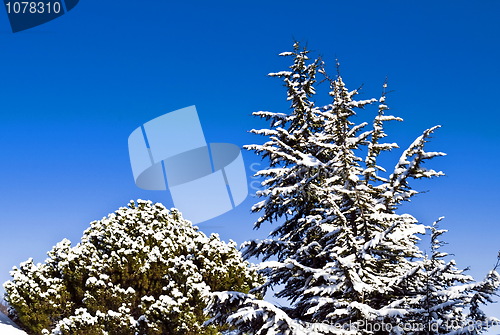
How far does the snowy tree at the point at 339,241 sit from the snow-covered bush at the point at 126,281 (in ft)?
26.2

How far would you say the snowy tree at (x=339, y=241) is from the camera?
23.3 feet

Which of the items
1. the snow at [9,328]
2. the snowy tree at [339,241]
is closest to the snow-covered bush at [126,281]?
the snow at [9,328]

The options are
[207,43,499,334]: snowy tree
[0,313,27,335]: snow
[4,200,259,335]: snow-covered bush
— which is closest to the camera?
[207,43,499,334]: snowy tree

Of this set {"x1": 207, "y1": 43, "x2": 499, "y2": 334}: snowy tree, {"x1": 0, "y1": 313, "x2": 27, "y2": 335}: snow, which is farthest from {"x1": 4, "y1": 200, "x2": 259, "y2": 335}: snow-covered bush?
{"x1": 207, "y1": 43, "x2": 499, "y2": 334}: snowy tree

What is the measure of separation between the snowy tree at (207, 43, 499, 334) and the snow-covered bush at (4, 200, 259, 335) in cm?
798

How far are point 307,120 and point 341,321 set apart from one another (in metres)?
5.28

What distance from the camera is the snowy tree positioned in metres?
7.11

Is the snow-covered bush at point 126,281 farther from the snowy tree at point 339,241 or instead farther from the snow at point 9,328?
the snowy tree at point 339,241

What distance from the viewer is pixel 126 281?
63.1ft

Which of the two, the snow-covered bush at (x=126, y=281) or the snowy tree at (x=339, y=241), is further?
the snow-covered bush at (x=126, y=281)

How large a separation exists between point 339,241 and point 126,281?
44.8 feet

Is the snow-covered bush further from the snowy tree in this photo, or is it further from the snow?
the snowy tree

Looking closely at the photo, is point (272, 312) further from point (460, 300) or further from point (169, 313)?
point (169, 313)

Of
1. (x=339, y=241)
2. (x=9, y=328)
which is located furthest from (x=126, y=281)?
(x=339, y=241)
